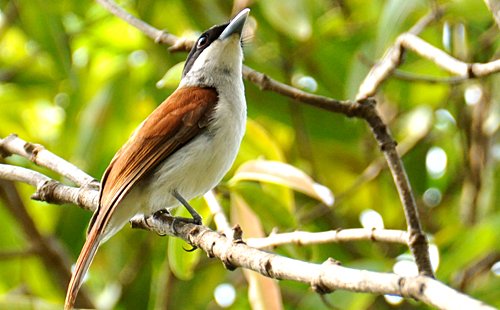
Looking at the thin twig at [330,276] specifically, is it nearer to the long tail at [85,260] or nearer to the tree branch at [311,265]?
the tree branch at [311,265]

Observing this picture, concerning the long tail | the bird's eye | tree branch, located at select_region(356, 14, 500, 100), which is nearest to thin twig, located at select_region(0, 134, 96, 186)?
the long tail

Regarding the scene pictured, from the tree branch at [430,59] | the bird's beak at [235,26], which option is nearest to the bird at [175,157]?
the bird's beak at [235,26]

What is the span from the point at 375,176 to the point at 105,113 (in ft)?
4.68

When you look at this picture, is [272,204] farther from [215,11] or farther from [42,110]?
[42,110]

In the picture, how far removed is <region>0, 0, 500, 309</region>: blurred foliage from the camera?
4.25m

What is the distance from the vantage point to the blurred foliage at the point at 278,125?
4254 millimetres

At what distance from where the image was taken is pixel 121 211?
3336 mm

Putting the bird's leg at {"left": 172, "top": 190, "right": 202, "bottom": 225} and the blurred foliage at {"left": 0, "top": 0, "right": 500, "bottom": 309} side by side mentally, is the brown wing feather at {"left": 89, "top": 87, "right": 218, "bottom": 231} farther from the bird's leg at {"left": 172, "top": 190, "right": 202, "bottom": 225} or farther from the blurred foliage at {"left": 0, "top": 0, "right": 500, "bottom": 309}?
the blurred foliage at {"left": 0, "top": 0, "right": 500, "bottom": 309}

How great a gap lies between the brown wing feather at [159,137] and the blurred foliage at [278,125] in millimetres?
677

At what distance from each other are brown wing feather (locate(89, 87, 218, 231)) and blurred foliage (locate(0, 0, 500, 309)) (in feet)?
2.22

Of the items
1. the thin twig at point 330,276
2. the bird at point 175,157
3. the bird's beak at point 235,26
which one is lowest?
the thin twig at point 330,276

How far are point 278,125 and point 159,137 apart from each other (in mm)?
1483

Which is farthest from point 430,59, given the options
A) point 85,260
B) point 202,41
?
point 202,41

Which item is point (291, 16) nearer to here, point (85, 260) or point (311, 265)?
point (85, 260)
